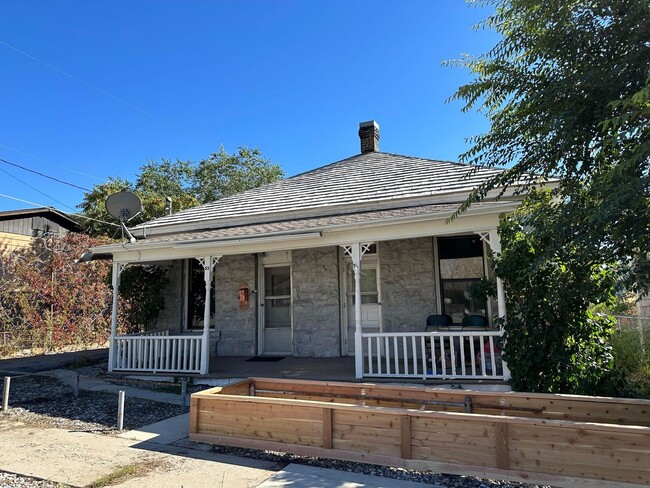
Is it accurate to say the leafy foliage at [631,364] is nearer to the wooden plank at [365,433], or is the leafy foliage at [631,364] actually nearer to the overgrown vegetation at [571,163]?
the overgrown vegetation at [571,163]

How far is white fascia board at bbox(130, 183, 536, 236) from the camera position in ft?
27.9

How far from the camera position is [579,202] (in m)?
3.97

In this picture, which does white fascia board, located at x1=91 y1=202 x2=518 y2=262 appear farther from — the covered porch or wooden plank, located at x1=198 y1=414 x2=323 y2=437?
wooden plank, located at x1=198 y1=414 x2=323 y2=437

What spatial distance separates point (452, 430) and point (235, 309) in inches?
A: 283

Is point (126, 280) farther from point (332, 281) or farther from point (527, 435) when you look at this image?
point (527, 435)

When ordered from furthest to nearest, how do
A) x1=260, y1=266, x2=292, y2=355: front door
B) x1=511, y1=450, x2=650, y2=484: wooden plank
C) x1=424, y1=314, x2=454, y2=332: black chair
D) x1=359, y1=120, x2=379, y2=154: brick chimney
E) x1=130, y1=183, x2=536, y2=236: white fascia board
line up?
x1=359, y1=120, x2=379, y2=154: brick chimney
x1=260, y1=266, x2=292, y2=355: front door
x1=130, y1=183, x2=536, y2=236: white fascia board
x1=424, y1=314, x2=454, y2=332: black chair
x1=511, y1=450, x2=650, y2=484: wooden plank

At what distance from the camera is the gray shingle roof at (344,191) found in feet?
30.2

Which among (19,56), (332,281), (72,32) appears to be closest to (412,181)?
(332,281)

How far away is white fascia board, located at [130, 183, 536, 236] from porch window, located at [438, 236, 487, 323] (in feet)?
2.88

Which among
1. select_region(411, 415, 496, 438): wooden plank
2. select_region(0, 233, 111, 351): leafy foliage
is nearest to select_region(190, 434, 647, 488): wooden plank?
select_region(411, 415, 496, 438): wooden plank

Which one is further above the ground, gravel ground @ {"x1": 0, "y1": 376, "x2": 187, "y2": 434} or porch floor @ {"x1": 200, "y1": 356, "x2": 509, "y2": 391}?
porch floor @ {"x1": 200, "y1": 356, "x2": 509, "y2": 391}

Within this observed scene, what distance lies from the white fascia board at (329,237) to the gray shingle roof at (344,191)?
6.61ft

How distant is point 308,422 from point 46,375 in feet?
25.5

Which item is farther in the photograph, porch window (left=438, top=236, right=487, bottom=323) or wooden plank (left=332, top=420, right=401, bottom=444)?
porch window (left=438, top=236, right=487, bottom=323)
